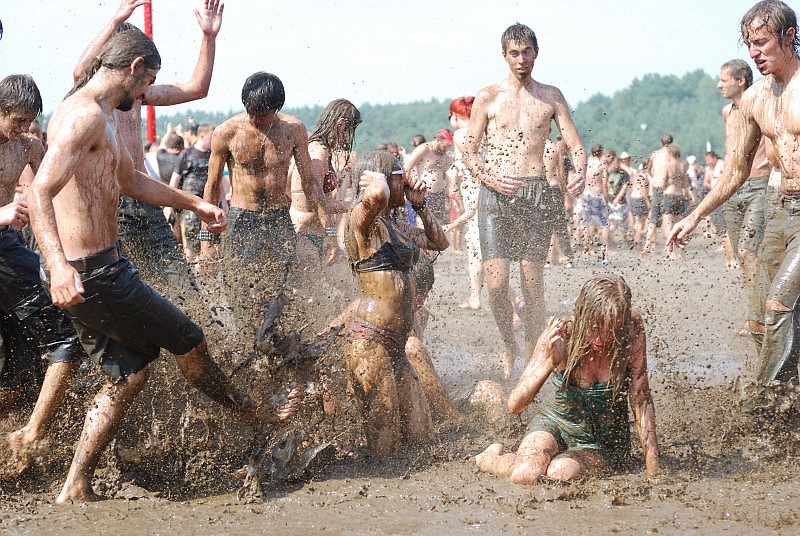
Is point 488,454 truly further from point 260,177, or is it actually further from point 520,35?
point 520,35

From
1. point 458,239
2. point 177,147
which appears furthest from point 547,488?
point 458,239

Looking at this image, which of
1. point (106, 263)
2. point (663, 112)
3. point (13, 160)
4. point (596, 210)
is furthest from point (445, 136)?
point (663, 112)

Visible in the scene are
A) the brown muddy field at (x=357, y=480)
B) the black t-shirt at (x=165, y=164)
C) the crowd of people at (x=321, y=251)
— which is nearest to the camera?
the brown muddy field at (x=357, y=480)

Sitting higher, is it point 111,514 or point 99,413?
point 99,413

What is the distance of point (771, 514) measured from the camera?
13.1 ft

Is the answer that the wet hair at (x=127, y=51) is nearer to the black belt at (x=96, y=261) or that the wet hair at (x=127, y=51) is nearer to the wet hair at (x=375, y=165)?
the black belt at (x=96, y=261)

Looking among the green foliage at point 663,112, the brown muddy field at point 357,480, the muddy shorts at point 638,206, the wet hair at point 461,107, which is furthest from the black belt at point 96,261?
the green foliage at point 663,112

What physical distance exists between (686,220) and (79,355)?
10.4ft

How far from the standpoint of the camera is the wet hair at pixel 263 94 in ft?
20.0

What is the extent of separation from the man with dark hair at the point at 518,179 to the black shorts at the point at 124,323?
10.3 feet

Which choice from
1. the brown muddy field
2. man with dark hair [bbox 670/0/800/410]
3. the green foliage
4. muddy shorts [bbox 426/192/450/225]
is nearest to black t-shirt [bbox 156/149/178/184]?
muddy shorts [bbox 426/192/450/225]

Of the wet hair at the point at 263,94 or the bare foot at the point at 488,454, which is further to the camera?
the wet hair at the point at 263,94

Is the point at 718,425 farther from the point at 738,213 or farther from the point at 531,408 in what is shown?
the point at 738,213

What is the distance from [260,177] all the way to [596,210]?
10.9 metres
